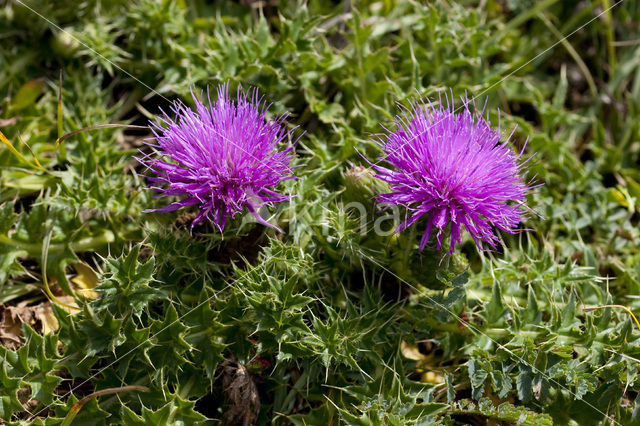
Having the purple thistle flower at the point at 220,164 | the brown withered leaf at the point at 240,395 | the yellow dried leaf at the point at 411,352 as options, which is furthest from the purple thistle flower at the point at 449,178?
the brown withered leaf at the point at 240,395

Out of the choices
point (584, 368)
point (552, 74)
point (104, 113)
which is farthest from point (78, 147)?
point (552, 74)

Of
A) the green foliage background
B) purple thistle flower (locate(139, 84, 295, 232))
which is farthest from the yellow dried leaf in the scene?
purple thistle flower (locate(139, 84, 295, 232))

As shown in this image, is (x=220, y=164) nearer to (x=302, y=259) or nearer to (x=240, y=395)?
(x=302, y=259)

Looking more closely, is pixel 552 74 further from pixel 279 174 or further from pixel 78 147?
pixel 78 147

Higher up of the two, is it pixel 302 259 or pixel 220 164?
pixel 220 164

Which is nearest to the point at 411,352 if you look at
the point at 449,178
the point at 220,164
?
the point at 449,178

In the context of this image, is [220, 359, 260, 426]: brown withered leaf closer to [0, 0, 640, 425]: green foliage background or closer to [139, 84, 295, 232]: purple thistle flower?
[0, 0, 640, 425]: green foliage background
